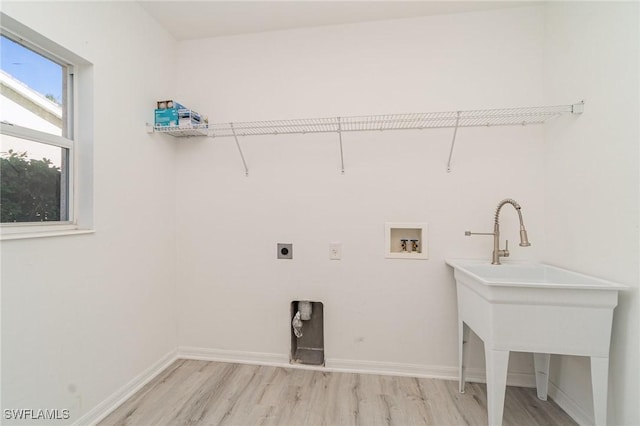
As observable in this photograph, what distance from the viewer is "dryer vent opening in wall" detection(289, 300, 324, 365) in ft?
6.86

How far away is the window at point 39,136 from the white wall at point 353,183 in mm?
732

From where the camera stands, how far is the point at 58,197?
1.47 meters

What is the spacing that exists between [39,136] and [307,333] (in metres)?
2.02

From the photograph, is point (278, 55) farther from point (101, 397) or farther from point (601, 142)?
point (101, 397)

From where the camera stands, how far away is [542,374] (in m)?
1.71

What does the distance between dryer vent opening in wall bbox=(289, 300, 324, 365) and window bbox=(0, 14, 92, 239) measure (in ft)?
4.75

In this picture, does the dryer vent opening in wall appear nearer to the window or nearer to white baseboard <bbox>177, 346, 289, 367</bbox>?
white baseboard <bbox>177, 346, 289, 367</bbox>

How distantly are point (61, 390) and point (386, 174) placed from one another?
221 cm

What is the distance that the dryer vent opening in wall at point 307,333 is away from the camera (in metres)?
2.09

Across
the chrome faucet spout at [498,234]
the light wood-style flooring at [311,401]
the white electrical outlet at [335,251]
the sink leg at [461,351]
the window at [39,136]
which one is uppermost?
the window at [39,136]

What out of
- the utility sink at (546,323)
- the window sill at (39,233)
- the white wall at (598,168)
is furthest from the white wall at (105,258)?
the white wall at (598,168)

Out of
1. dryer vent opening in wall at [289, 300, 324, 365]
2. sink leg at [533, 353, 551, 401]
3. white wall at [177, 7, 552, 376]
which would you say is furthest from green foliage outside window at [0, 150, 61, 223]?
sink leg at [533, 353, 551, 401]

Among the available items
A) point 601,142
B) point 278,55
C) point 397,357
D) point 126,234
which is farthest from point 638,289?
point 126,234

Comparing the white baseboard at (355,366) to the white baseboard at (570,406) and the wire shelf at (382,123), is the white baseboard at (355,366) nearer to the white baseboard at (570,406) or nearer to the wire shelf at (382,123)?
the white baseboard at (570,406)
